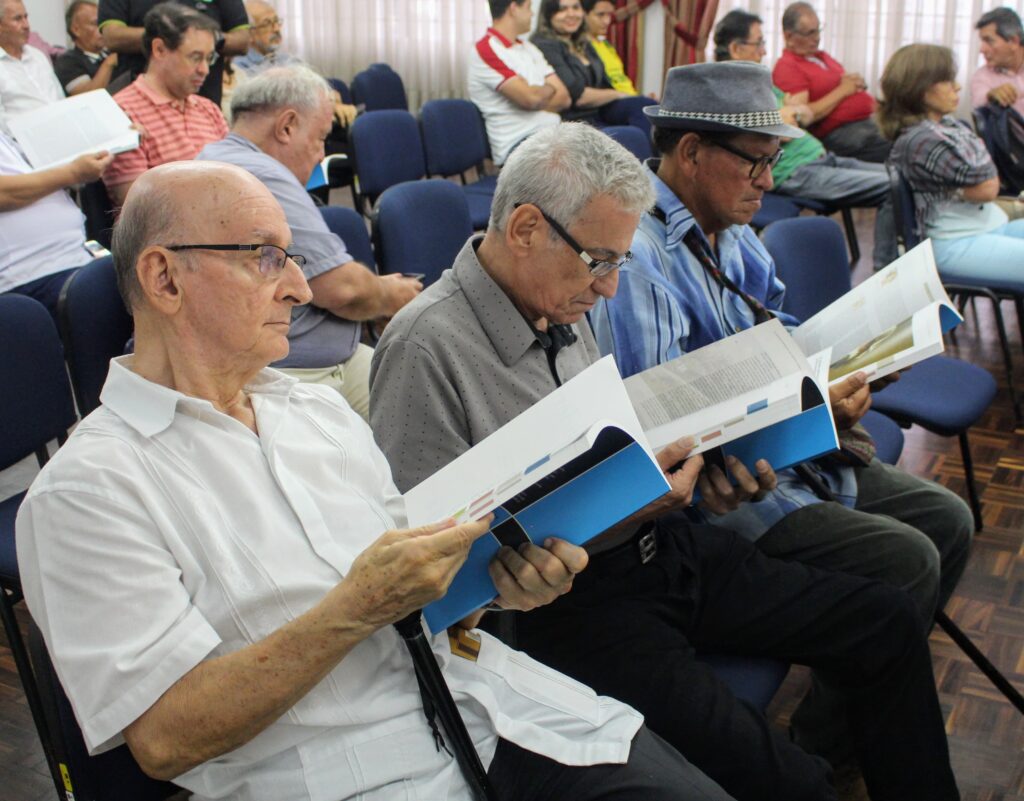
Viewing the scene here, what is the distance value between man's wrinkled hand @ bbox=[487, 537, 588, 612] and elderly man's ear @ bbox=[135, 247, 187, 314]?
52cm

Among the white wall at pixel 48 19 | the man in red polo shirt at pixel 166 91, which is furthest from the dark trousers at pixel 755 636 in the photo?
the white wall at pixel 48 19

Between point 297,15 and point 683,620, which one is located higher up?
point 297,15

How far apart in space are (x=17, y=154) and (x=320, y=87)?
3.57 feet

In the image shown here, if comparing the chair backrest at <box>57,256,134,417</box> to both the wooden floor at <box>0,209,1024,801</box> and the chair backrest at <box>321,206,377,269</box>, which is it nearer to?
the wooden floor at <box>0,209,1024,801</box>

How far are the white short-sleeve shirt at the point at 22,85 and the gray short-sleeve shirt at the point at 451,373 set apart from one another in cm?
319

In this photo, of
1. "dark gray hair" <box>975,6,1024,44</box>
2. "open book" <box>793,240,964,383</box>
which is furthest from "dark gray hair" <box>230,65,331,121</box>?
"dark gray hair" <box>975,6,1024,44</box>

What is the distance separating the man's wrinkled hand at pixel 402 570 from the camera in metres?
1.10

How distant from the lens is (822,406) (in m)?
1.63

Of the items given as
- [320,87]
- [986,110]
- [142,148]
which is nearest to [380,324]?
[320,87]

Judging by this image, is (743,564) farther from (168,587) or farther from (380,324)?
(380,324)

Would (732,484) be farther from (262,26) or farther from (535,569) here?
(262,26)

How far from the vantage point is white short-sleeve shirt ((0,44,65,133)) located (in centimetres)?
425

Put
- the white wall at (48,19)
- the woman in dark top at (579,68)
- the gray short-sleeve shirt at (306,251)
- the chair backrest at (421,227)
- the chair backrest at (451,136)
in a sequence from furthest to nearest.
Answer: the white wall at (48,19), the woman in dark top at (579,68), the chair backrest at (451,136), the chair backrest at (421,227), the gray short-sleeve shirt at (306,251)

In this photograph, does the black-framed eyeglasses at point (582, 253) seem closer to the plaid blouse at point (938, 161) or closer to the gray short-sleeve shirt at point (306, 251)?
the gray short-sleeve shirt at point (306, 251)
